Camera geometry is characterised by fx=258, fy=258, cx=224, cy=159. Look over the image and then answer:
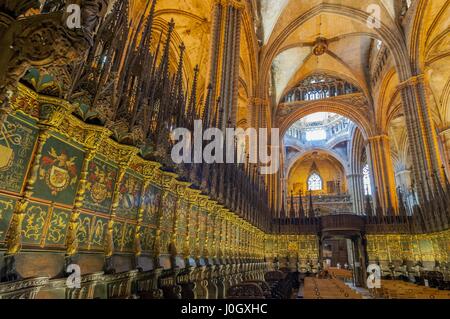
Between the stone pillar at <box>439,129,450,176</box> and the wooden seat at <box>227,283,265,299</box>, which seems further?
the stone pillar at <box>439,129,450,176</box>

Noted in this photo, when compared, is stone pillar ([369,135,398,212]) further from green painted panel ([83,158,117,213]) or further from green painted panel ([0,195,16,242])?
green painted panel ([0,195,16,242])

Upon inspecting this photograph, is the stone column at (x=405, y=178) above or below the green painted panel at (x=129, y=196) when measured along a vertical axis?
above

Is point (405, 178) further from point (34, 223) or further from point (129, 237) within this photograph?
point (34, 223)

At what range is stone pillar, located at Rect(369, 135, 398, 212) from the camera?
17875mm

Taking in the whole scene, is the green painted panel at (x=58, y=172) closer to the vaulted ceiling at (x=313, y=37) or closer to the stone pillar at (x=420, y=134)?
the stone pillar at (x=420, y=134)

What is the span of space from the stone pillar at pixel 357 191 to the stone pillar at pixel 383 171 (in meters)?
7.05

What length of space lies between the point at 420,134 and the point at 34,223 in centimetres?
1497

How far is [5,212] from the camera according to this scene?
6.32 ft

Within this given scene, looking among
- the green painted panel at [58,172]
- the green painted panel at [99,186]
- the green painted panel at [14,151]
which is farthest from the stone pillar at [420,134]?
the green painted panel at [14,151]

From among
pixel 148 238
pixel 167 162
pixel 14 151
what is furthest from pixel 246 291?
pixel 14 151

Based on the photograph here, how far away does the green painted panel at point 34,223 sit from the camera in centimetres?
206

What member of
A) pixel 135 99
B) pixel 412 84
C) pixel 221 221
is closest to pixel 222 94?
pixel 221 221

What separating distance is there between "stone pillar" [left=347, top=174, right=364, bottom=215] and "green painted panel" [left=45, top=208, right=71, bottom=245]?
88.9 feet

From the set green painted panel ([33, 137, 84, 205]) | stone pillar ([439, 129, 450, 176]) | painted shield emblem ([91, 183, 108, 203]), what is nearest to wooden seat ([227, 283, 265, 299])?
painted shield emblem ([91, 183, 108, 203])
